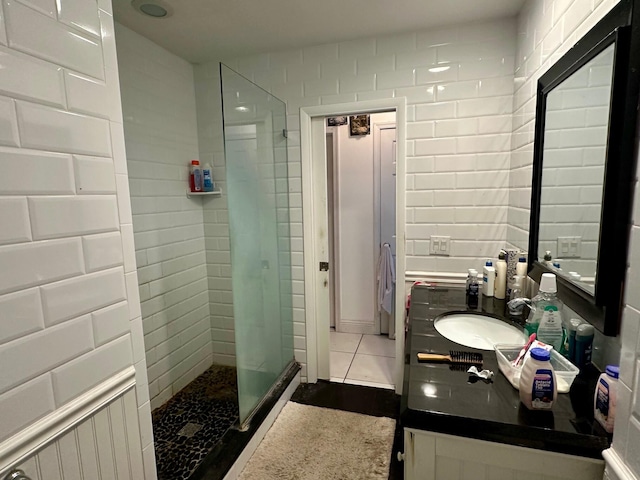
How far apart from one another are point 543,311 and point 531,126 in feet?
3.08

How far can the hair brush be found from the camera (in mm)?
1078

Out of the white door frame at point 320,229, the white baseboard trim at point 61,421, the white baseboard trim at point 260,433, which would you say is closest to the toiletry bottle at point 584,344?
the white door frame at point 320,229

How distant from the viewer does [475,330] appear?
1.53 meters

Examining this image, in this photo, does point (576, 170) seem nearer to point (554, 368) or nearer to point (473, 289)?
point (554, 368)

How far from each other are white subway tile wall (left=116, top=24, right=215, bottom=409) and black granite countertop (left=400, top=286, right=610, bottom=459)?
1.72 metres

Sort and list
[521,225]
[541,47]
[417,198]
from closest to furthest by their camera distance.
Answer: [541,47]
[521,225]
[417,198]

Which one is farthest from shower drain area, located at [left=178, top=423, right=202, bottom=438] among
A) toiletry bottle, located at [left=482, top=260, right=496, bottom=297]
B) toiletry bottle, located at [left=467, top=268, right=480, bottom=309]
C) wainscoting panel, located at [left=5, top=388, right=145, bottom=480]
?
toiletry bottle, located at [left=482, top=260, right=496, bottom=297]

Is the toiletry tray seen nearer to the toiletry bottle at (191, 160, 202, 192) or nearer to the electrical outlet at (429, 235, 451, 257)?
the electrical outlet at (429, 235, 451, 257)

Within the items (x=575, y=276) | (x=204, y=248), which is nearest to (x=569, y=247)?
(x=575, y=276)

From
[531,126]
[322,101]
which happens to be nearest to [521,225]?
[531,126]

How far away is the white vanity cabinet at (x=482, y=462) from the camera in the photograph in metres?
0.80

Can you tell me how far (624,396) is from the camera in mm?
677

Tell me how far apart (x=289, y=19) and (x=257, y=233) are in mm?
1199

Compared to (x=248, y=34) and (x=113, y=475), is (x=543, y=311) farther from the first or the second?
(x=248, y=34)
